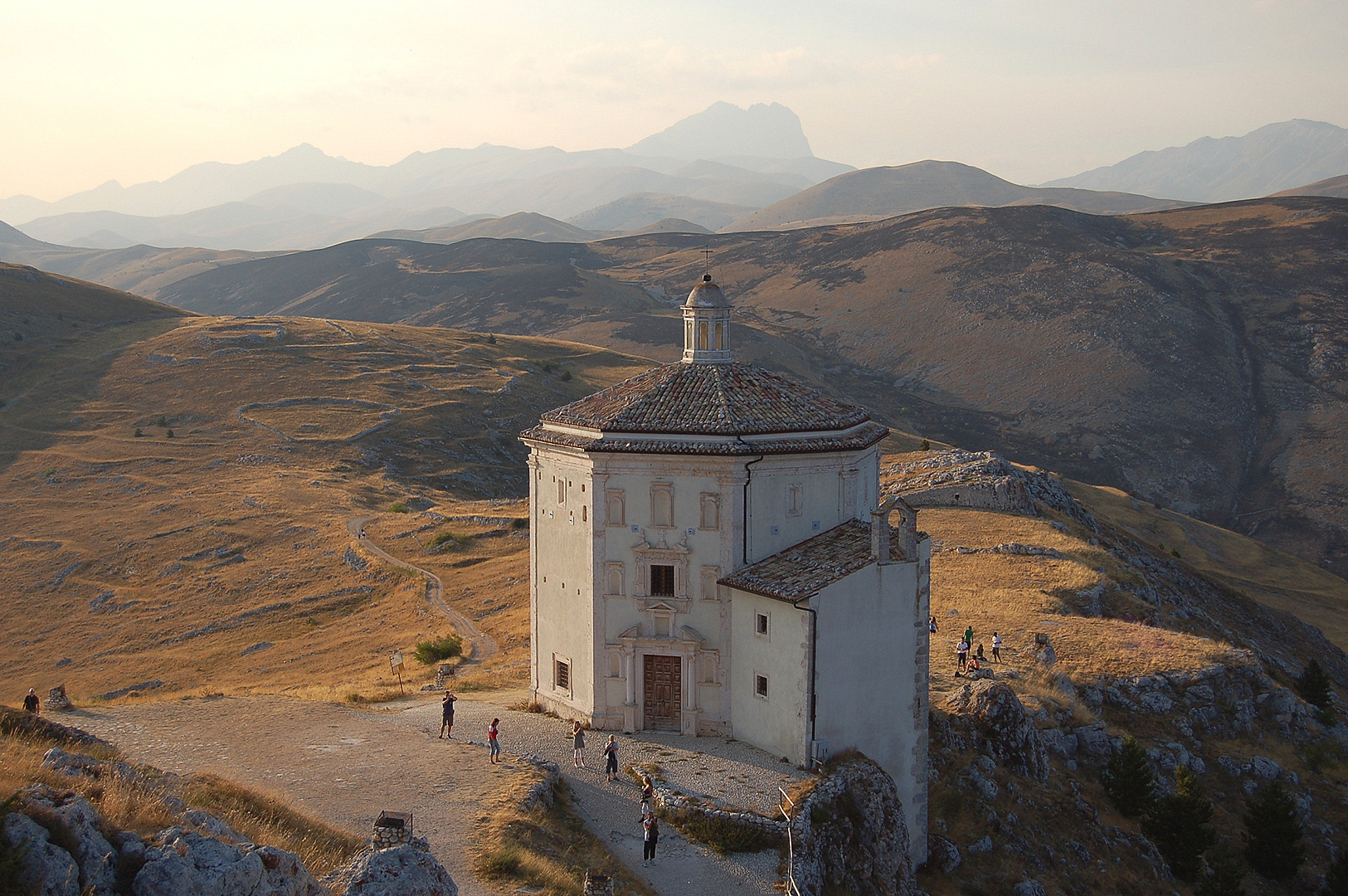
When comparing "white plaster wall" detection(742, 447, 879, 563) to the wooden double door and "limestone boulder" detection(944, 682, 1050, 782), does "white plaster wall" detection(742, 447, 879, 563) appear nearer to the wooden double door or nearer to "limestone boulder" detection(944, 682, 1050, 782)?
the wooden double door

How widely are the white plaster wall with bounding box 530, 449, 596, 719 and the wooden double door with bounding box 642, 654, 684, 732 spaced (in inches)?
71.7

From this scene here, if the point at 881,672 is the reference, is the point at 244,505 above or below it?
below

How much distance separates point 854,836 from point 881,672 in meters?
4.95

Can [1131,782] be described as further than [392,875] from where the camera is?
Yes

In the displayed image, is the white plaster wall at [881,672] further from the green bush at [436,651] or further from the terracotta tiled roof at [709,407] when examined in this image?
the green bush at [436,651]

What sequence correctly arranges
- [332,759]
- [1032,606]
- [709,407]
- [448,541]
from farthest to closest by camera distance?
[448,541]
[1032,606]
[709,407]
[332,759]

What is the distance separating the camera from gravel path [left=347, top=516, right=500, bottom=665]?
48.6 m

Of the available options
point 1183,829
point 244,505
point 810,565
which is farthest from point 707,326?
point 244,505

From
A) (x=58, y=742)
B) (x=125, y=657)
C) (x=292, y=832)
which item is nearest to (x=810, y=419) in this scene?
(x=292, y=832)

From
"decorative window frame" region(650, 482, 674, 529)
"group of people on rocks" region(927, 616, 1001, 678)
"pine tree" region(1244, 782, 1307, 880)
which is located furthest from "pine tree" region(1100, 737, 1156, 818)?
"decorative window frame" region(650, 482, 674, 529)

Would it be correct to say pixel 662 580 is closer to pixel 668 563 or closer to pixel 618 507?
Result: pixel 668 563

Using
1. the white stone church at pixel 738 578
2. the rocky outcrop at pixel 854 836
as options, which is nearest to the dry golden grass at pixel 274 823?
the rocky outcrop at pixel 854 836

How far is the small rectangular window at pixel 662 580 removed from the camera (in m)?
33.0

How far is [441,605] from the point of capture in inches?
2244
